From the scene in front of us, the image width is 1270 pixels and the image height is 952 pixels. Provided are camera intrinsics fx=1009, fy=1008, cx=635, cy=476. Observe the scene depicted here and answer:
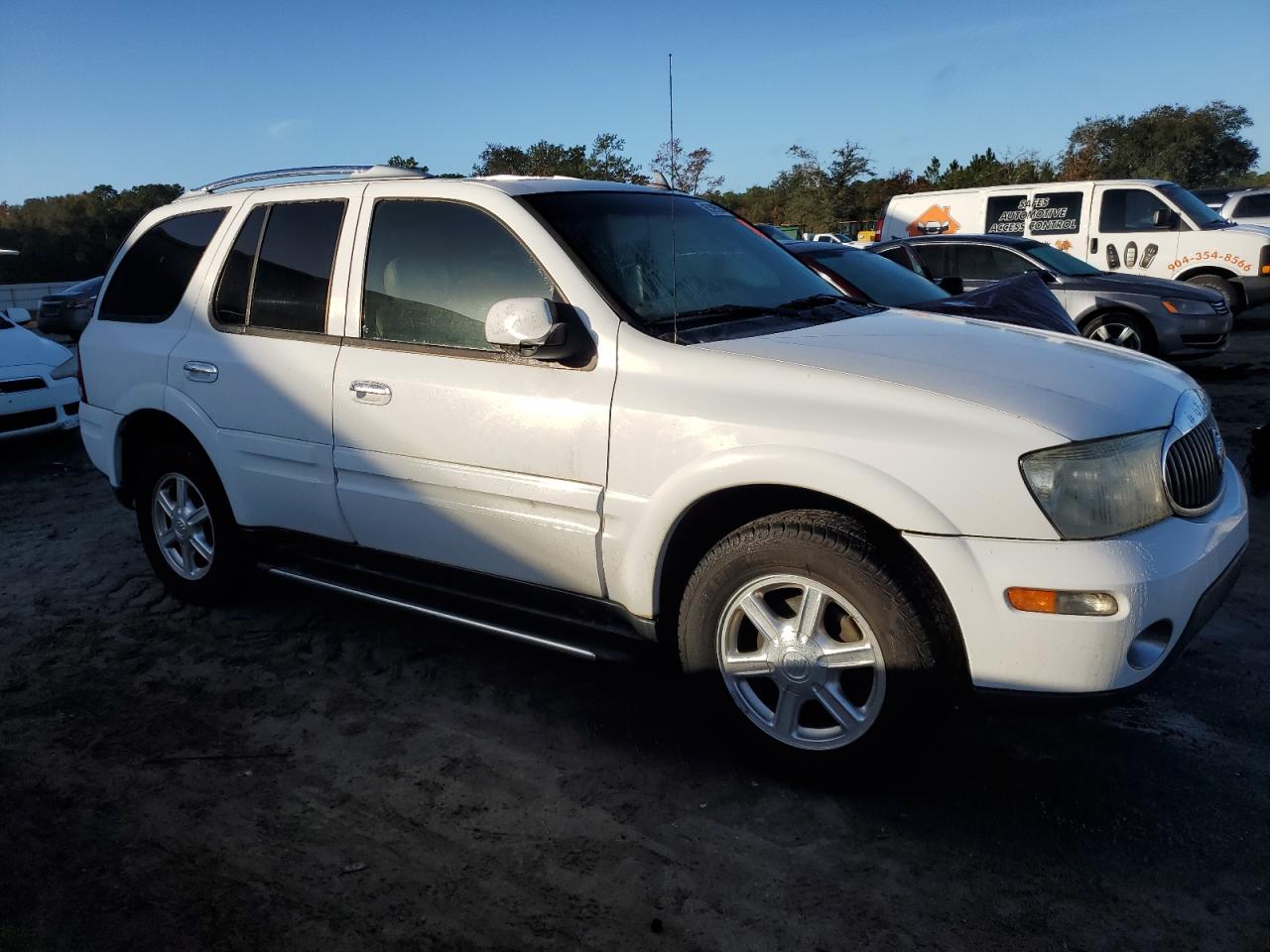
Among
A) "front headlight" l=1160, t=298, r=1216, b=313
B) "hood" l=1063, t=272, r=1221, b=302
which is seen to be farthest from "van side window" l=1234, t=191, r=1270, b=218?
"front headlight" l=1160, t=298, r=1216, b=313

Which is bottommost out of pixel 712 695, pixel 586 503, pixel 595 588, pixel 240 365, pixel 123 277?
pixel 712 695

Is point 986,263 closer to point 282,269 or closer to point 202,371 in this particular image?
point 282,269

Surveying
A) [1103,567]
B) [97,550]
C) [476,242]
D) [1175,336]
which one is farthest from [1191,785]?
[1175,336]

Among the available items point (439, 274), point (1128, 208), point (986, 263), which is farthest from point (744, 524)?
point (1128, 208)

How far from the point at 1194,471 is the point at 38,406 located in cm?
838

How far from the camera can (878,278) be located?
7.18 m

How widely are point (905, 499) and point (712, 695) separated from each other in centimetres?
90

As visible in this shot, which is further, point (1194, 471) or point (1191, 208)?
point (1191, 208)

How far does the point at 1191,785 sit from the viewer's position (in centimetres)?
299

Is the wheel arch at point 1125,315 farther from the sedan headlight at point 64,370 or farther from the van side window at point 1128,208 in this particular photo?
the sedan headlight at point 64,370

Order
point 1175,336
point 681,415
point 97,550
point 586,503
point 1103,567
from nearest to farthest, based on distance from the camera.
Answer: point 1103,567, point 681,415, point 586,503, point 97,550, point 1175,336

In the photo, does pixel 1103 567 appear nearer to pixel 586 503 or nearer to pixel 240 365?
pixel 586 503

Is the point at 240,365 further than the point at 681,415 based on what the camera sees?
Yes

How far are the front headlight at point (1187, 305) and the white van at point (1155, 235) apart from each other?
10.5 ft
